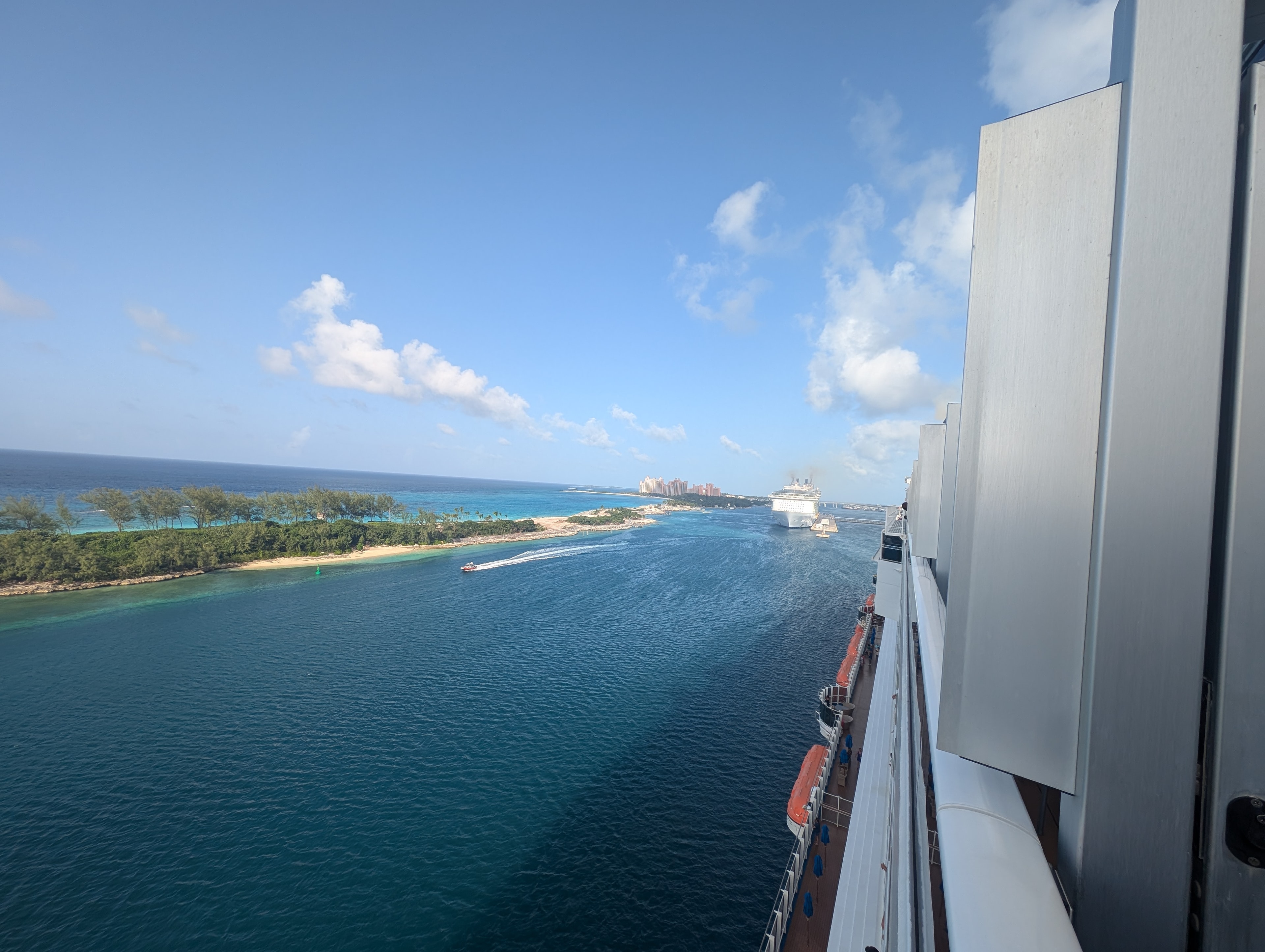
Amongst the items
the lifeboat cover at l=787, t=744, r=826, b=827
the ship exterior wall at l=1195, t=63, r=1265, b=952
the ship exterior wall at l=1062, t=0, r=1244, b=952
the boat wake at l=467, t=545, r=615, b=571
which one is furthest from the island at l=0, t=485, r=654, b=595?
the ship exterior wall at l=1195, t=63, r=1265, b=952

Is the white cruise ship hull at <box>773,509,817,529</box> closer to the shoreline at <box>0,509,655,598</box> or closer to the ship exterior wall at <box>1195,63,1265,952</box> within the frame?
the shoreline at <box>0,509,655,598</box>

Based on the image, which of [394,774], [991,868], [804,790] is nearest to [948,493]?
[991,868]

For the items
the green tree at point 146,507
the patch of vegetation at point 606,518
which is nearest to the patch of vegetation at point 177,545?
the green tree at point 146,507

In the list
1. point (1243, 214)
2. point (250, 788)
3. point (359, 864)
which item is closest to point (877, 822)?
point (1243, 214)

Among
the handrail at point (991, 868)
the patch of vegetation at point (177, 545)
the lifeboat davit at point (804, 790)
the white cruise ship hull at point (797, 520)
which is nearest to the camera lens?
the handrail at point (991, 868)

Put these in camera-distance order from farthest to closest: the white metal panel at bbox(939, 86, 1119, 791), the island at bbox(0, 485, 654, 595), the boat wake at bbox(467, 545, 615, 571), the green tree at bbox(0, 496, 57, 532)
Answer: the boat wake at bbox(467, 545, 615, 571) → the green tree at bbox(0, 496, 57, 532) → the island at bbox(0, 485, 654, 595) → the white metal panel at bbox(939, 86, 1119, 791)

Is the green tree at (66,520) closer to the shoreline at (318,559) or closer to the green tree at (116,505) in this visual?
the green tree at (116,505)
